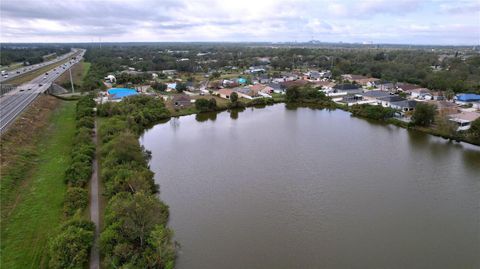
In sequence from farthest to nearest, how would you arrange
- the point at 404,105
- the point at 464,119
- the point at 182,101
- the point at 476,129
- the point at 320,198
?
1. the point at 182,101
2. the point at 404,105
3. the point at 464,119
4. the point at 476,129
5. the point at 320,198

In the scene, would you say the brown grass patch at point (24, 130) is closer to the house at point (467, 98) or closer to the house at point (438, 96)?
the house at point (438, 96)

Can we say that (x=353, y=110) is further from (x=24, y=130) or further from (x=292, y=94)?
(x=24, y=130)

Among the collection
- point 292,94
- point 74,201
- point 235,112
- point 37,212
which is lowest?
point 37,212

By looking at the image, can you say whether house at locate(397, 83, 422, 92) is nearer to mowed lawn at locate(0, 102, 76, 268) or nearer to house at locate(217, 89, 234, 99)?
house at locate(217, 89, 234, 99)

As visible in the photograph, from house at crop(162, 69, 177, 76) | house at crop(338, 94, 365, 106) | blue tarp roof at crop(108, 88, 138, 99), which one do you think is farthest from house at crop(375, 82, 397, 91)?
house at crop(162, 69, 177, 76)

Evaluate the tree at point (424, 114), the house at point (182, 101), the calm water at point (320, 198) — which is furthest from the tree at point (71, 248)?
the tree at point (424, 114)

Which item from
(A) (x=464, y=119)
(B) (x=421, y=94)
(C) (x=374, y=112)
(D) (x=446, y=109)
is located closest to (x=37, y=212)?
(C) (x=374, y=112)
